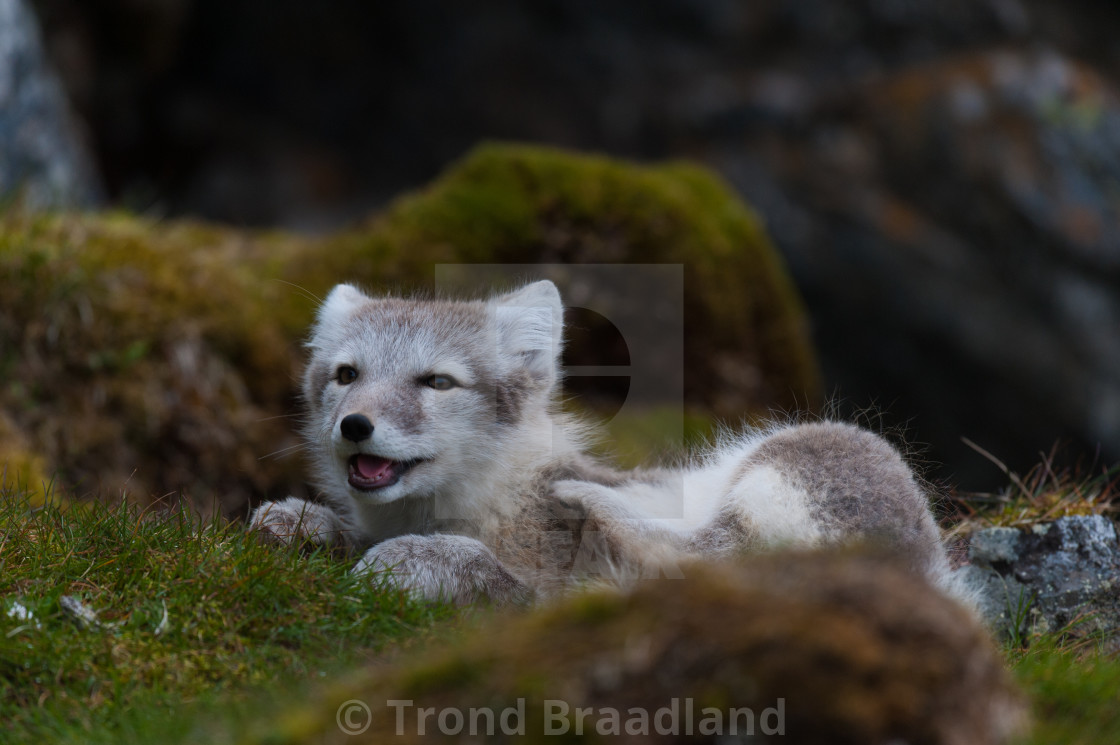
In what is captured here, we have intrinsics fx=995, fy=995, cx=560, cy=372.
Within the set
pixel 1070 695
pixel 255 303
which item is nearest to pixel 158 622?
pixel 1070 695

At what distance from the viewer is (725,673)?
241cm

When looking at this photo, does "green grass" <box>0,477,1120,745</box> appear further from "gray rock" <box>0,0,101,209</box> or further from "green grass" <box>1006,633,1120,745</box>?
"gray rock" <box>0,0,101,209</box>

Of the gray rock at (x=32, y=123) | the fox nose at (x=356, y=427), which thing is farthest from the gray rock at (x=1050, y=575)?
the gray rock at (x=32, y=123)

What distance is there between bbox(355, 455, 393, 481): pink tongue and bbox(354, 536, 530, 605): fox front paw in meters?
0.34

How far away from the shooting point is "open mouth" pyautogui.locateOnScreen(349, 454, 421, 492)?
4.56 metres

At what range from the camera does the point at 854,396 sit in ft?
43.3

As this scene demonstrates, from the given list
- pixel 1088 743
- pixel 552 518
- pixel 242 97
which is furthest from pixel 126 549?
pixel 242 97

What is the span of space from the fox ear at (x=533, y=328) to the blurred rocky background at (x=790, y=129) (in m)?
6.51

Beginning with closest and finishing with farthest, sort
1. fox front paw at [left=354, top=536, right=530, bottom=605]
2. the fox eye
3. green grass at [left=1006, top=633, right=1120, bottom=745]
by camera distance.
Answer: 1. green grass at [left=1006, top=633, right=1120, bottom=745]
2. fox front paw at [left=354, top=536, right=530, bottom=605]
3. the fox eye

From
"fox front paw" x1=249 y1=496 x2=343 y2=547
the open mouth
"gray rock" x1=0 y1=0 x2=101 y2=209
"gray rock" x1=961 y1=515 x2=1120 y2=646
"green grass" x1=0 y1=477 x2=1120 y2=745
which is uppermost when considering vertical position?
"gray rock" x1=0 y1=0 x2=101 y2=209

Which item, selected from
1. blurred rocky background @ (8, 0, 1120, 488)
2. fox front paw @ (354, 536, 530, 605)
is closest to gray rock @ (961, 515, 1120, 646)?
fox front paw @ (354, 536, 530, 605)

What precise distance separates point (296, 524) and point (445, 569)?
84cm

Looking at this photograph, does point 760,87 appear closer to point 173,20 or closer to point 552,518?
point 173,20

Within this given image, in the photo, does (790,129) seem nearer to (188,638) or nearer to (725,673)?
(188,638)
